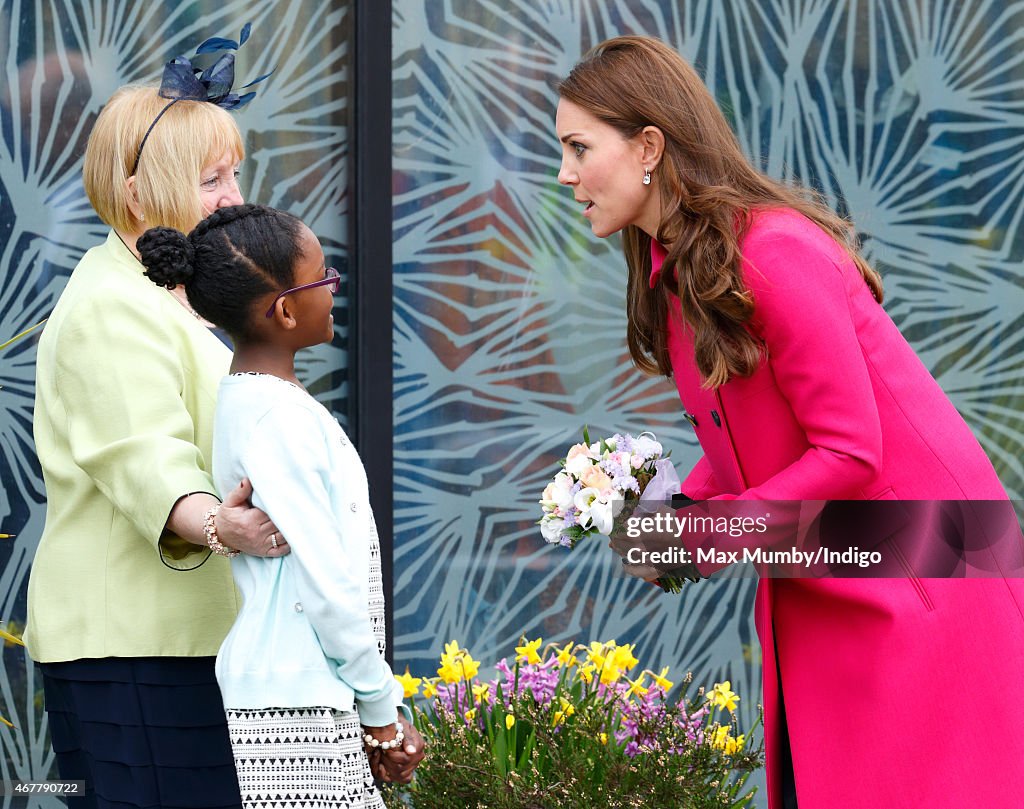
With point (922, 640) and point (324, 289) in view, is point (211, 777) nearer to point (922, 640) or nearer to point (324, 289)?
point (324, 289)

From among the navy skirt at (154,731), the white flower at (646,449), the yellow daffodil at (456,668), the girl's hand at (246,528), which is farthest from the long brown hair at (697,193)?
the yellow daffodil at (456,668)

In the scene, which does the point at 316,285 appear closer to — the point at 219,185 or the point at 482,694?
the point at 219,185

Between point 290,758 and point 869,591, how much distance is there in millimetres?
968

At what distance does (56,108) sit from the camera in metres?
3.62

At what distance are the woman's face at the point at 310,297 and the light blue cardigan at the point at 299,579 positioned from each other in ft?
0.43

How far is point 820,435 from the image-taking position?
2.12 meters

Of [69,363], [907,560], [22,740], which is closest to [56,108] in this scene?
[69,363]

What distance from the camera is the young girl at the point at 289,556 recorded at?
6.96ft

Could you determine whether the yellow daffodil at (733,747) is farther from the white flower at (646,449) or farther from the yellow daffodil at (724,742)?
the white flower at (646,449)

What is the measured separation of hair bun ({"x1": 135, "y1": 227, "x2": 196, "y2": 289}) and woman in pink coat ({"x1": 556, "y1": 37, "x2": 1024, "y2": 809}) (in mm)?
698

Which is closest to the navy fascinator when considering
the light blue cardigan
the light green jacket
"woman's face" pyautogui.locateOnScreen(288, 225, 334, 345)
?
the light green jacket

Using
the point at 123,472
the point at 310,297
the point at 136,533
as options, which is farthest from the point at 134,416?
the point at 310,297

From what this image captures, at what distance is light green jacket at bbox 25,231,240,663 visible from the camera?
2314 millimetres

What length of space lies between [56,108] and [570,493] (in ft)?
6.80
